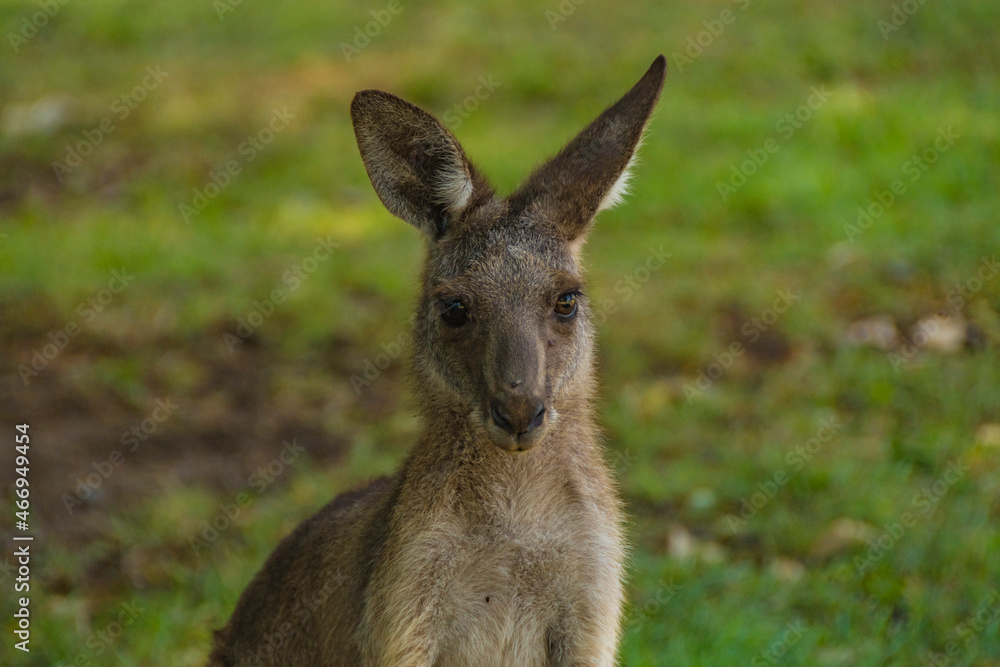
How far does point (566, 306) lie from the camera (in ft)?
11.0

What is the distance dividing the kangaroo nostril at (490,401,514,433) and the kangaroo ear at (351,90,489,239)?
2.60ft

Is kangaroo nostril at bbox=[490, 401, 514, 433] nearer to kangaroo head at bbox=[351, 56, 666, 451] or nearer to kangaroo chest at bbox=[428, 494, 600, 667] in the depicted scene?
kangaroo head at bbox=[351, 56, 666, 451]

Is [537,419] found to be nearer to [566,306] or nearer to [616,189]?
[566,306]

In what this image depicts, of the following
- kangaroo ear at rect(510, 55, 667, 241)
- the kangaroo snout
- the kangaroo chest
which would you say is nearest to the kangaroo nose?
the kangaroo snout

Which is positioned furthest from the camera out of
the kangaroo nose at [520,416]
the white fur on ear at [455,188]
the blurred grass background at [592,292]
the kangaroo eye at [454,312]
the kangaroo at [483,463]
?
the blurred grass background at [592,292]

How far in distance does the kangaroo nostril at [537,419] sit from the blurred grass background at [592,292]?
4.94 ft

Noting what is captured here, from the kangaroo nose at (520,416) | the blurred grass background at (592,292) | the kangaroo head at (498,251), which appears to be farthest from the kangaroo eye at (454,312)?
the blurred grass background at (592,292)

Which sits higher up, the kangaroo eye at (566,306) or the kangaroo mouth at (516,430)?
the kangaroo eye at (566,306)

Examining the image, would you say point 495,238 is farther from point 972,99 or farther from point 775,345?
point 972,99

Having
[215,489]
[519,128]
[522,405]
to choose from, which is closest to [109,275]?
[215,489]

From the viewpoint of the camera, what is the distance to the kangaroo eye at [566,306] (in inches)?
131

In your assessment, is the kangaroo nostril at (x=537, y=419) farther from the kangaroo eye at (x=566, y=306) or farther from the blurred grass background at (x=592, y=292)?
the blurred grass background at (x=592, y=292)

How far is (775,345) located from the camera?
655cm

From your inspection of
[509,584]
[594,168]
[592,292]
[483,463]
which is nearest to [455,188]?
[594,168]
